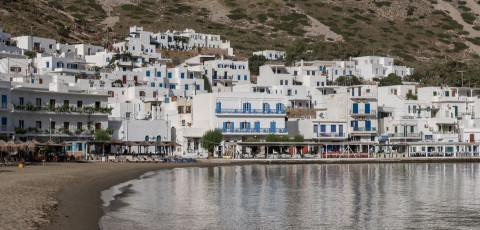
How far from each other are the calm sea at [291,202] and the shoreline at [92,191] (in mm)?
677

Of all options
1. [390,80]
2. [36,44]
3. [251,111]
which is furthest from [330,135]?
[36,44]

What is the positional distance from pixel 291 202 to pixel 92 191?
33.9ft

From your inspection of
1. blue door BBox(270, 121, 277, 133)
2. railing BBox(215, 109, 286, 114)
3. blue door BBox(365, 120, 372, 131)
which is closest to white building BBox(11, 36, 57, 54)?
railing BBox(215, 109, 286, 114)

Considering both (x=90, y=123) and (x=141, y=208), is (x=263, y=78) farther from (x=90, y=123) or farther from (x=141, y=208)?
(x=141, y=208)

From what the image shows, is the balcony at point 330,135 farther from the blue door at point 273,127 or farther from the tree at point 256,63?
the tree at point 256,63

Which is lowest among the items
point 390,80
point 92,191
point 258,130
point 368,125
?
point 92,191

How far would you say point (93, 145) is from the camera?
70125 millimetres

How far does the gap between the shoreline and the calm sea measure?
0.68 metres

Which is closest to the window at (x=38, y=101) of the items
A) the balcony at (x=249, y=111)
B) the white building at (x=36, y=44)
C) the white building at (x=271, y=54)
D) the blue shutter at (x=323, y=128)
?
the balcony at (x=249, y=111)

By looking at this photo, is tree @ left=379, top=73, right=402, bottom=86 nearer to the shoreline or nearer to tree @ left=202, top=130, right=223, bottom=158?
the shoreline

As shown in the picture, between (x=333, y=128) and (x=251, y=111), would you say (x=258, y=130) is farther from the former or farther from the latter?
(x=333, y=128)

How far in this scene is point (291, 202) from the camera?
120ft

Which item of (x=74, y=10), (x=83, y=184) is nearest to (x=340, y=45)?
(x=74, y=10)

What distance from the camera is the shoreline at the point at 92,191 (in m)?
25.7
